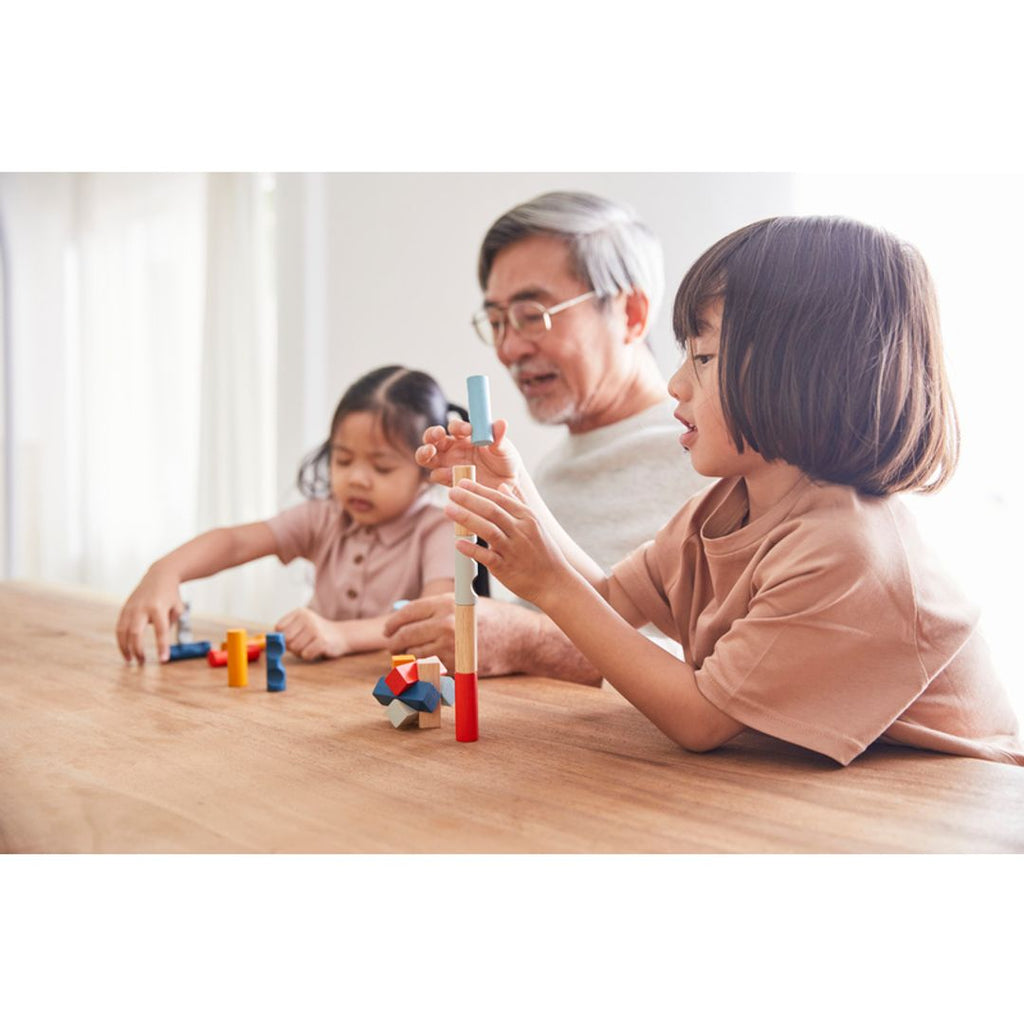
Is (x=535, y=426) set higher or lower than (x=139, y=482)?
higher

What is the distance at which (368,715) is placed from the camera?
1021 millimetres

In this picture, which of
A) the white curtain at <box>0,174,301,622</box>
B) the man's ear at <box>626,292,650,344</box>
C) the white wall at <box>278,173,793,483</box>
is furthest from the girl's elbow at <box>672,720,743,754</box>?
the white curtain at <box>0,174,301,622</box>

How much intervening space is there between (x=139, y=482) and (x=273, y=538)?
2.78 meters

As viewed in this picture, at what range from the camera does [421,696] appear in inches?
37.0

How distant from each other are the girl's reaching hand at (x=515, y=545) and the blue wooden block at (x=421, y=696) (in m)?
0.15

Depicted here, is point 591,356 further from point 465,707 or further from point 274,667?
point 465,707

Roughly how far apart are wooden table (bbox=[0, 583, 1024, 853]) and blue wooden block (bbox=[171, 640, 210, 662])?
230mm

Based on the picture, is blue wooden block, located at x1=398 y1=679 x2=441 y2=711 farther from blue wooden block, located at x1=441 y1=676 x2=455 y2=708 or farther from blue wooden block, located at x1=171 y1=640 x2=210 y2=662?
blue wooden block, located at x1=171 y1=640 x2=210 y2=662

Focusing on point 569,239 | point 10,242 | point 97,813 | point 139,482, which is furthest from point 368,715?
point 10,242

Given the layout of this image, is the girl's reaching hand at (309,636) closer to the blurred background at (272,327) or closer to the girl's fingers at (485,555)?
the girl's fingers at (485,555)

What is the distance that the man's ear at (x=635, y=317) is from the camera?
5.57ft

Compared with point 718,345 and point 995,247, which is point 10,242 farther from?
point 718,345

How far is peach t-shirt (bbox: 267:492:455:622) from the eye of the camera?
1.61m

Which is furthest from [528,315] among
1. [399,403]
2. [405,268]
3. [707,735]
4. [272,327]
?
[272,327]
